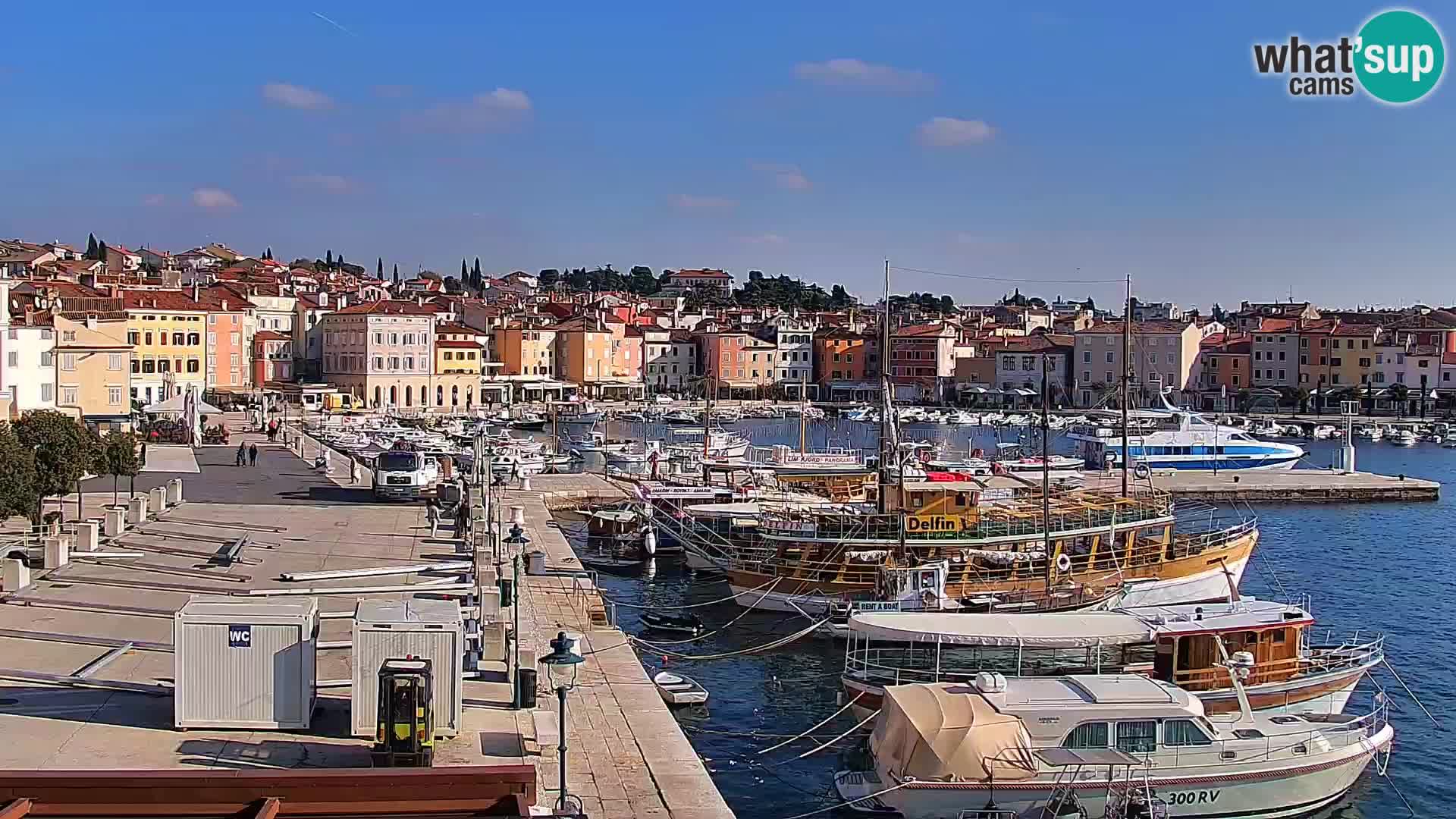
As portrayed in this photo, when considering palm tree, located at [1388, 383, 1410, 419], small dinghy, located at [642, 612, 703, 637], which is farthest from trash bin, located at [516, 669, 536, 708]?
palm tree, located at [1388, 383, 1410, 419]

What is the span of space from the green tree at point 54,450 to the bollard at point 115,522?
946 mm

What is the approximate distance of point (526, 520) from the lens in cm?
3123

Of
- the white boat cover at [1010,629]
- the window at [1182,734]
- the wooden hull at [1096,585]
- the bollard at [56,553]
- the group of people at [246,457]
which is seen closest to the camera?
the window at [1182,734]

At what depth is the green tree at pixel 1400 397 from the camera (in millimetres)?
87250

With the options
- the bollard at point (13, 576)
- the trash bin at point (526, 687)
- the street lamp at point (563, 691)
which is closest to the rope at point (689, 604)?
the bollard at point (13, 576)

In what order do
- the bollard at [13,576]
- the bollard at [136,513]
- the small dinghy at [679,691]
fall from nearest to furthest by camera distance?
the small dinghy at [679,691] → the bollard at [13,576] → the bollard at [136,513]

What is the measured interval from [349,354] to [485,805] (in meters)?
74.8

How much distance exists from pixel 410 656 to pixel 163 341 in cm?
6211

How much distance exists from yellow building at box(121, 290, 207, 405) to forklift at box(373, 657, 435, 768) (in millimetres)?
58399

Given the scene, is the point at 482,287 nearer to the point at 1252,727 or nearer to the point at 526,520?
the point at 526,520

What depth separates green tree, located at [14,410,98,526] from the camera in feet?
76.1

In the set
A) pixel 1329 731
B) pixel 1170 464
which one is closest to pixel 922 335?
pixel 1170 464

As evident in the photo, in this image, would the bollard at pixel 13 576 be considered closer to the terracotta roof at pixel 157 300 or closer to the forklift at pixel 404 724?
the forklift at pixel 404 724

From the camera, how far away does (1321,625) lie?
2302cm
